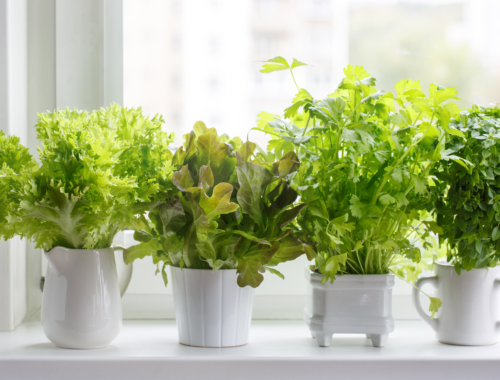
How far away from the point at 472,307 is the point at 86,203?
60cm

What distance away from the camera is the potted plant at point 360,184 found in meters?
0.61

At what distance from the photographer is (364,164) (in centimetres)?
66

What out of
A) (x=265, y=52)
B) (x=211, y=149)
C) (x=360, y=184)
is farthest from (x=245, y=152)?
(x=265, y=52)

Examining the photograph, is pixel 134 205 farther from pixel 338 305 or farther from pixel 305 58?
pixel 305 58

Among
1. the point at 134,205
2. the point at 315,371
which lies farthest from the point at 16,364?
the point at 315,371

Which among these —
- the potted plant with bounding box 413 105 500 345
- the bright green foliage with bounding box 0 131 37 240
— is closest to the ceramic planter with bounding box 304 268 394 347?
the potted plant with bounding box 413 105 500 345

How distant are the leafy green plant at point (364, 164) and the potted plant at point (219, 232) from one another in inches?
1.4

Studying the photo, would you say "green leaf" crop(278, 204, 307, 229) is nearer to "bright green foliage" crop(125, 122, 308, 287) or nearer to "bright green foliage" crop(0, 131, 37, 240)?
"bright green foliage" crop(125, 122, 308, 287)

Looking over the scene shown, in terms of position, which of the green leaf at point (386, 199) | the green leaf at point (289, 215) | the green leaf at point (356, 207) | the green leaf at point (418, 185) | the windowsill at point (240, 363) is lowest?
the windowsill at point (240, 363)

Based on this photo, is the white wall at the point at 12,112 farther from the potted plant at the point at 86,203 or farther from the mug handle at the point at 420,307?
the mug handle at the point at 420,307

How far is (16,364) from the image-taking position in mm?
604

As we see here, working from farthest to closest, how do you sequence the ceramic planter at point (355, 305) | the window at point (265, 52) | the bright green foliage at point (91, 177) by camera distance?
the window at point (265, 52) → the ceramic planter at point (355, 305) → the bright green foliage at point (91, 177)

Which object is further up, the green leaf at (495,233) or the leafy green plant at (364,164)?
the leafy green plant at (364,164)

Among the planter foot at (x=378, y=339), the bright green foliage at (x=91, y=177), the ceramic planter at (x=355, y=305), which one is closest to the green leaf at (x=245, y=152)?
the bright green foliage at (x=91, y=177)
